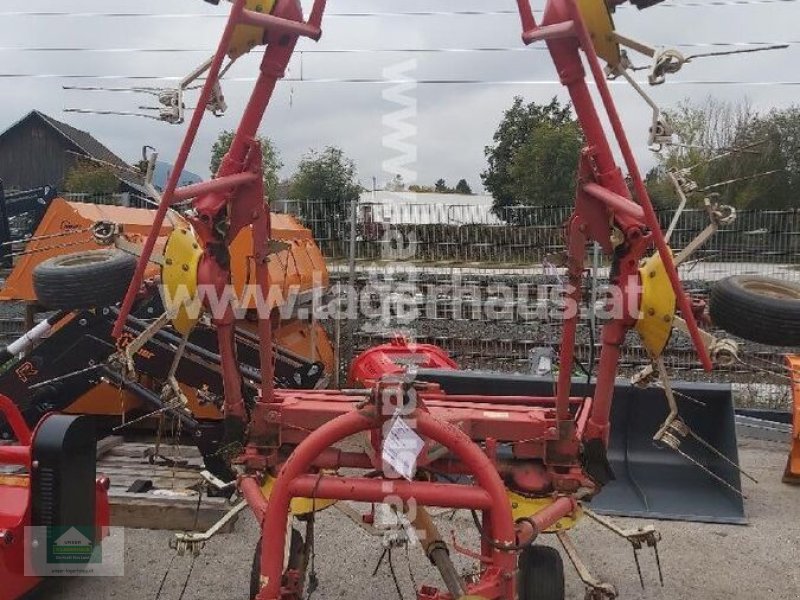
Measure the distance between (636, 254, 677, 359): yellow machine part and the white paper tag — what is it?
0.97m

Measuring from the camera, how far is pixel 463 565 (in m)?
4.41

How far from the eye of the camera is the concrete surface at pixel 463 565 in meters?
4.12

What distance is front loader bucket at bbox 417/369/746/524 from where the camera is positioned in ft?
17.4

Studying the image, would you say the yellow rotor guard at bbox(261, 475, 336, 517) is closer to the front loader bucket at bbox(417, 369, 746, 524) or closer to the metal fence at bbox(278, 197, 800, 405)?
the front loader bucket at bbox(417, 369, 746, 524)

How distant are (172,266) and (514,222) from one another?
7.61 m

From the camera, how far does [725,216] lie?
9.05 feet

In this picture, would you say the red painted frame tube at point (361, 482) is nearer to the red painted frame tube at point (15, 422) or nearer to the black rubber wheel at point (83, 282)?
the black rubber wheel at point (83, 282)

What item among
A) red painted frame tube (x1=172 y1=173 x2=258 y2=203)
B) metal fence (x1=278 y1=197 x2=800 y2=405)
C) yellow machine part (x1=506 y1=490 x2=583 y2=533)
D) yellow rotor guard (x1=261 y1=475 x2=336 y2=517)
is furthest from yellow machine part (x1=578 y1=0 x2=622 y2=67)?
metal fence (x1=278 y1=197 x2=800 y2=405)

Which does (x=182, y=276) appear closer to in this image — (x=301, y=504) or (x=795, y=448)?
(x=301, y=504)

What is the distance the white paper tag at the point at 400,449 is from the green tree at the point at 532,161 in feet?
54.6

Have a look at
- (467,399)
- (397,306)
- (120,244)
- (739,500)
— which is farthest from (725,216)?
(397,306)

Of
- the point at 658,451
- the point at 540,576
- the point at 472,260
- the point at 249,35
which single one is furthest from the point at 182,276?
the point at 472,260

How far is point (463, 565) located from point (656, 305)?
2.36 metres

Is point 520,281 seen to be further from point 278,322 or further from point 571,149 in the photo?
Answer: point 571,149
